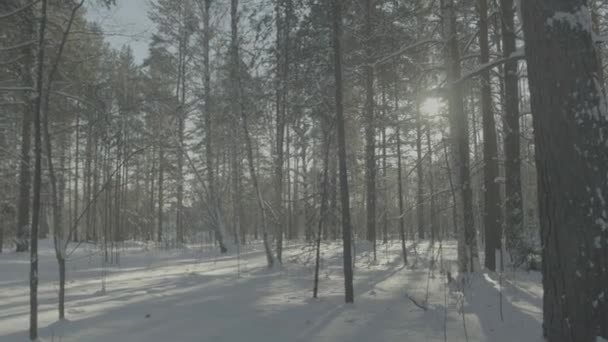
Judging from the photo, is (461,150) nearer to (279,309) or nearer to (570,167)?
(279,309)

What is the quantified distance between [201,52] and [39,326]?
505 inches

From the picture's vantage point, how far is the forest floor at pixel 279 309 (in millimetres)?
4484

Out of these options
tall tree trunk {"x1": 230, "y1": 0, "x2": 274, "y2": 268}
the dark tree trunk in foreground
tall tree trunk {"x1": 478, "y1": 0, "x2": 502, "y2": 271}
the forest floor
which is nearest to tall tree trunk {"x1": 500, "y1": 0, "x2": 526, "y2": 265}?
tall tree trunk {"x1": 478, "y1": 0, "x2": 502, "y2": 271}

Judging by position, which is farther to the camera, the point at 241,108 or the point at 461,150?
the point at 241,108

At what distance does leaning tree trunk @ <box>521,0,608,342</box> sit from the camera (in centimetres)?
294

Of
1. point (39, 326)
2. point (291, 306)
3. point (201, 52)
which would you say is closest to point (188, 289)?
point (291, 306)

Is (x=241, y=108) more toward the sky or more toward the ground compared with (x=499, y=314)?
more toward the sky

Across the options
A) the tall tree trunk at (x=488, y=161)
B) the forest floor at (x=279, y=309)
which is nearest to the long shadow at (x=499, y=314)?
the forest floor at (x=279, y=309)

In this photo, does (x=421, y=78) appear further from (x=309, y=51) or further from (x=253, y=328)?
(x=253, y=328)

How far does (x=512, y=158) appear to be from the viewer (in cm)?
950

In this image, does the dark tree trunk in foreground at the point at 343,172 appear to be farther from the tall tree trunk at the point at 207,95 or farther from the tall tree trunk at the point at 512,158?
the tall tree trunk at the point at 207,95

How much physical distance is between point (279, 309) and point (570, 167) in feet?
13.0

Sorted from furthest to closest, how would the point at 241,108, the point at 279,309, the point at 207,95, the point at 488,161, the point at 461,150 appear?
1. the point at 207,95
2. the point at 241,108
3. the point at 488,161
4. the point at 461,150
5. the point at 279,309

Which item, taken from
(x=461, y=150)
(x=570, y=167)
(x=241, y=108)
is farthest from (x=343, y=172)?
(x=241, y=108)
